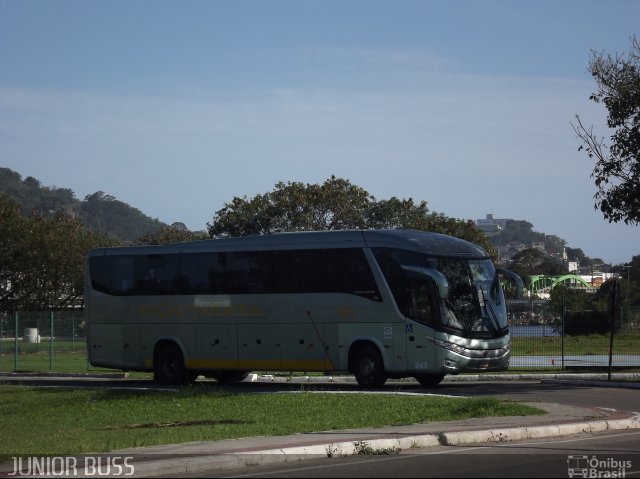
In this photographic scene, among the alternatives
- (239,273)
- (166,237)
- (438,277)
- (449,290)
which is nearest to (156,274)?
(239,273)

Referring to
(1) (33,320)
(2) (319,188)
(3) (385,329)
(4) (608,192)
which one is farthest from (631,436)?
(2) (319,188)

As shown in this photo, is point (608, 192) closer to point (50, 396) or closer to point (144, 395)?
point (144, 395)

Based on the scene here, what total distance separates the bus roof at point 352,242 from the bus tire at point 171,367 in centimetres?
313

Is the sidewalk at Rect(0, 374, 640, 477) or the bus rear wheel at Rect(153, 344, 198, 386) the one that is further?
the bus rear wheel at Rect(153, 344, 198, 386)

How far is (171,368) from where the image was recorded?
101 feet

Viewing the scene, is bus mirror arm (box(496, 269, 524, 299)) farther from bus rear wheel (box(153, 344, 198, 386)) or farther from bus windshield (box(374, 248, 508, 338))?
bus rear wheel (box(153, 344, 198, 386))

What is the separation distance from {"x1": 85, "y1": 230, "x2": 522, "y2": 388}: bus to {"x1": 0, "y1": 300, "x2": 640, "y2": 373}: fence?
7805 millimetres

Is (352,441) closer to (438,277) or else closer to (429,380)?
(438,277)

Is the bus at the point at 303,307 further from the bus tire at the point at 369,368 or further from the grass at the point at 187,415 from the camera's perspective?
the grass at the point at 187,415

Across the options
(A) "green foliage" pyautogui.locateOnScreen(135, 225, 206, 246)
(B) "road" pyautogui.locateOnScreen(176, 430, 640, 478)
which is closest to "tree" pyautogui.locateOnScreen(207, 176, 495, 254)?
(A) "green foliage" pyautogui.locateOnScreen(135, 225, 206, 246)

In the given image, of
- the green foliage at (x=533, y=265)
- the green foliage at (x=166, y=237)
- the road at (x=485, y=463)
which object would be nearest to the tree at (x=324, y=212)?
the green foliage at (x=166, y=237)

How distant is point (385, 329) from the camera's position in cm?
2722

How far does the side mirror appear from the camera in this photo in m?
26.6

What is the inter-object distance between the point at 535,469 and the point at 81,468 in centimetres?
558
